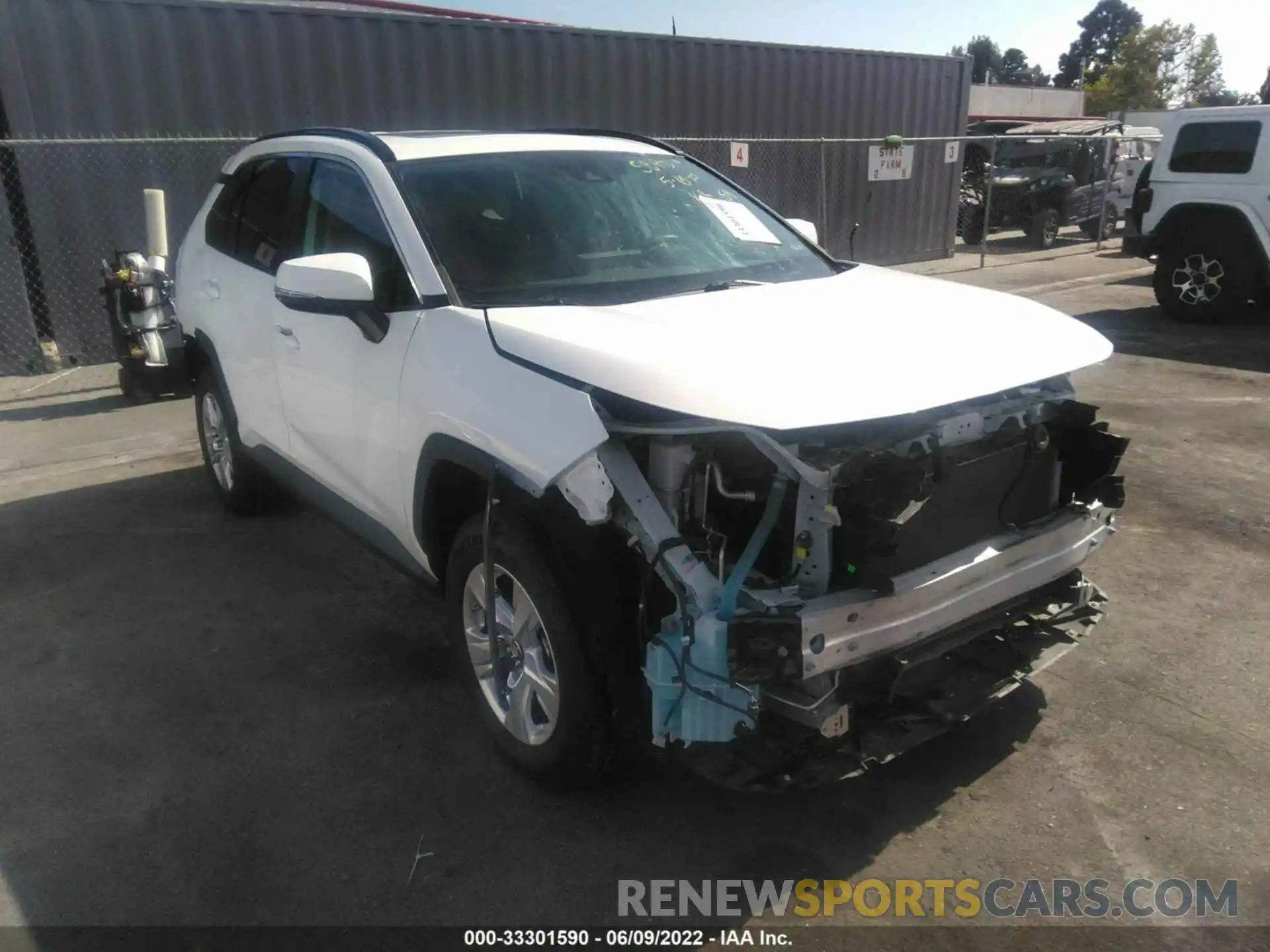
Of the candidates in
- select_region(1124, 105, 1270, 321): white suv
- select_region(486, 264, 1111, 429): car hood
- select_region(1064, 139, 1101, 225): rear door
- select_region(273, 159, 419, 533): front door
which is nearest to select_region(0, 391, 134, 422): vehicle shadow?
select_region(273, 159, 419, 533): front door

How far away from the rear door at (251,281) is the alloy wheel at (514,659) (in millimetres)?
1559

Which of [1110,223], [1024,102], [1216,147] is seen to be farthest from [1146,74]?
[1216,147]

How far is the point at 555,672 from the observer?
285 centimetres

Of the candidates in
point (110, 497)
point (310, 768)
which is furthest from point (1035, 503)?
point (110, 497)

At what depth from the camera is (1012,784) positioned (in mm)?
3088

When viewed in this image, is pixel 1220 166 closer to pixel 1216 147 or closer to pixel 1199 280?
pixel 1216 147

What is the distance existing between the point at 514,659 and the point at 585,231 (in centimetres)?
153

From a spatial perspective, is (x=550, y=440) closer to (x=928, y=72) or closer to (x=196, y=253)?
(x=196, y=253)

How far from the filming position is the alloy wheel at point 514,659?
2.93 meters

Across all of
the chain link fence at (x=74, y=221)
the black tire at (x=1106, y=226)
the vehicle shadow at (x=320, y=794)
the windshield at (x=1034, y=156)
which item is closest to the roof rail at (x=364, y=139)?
the vehicle shadow at (x=320, y=794)

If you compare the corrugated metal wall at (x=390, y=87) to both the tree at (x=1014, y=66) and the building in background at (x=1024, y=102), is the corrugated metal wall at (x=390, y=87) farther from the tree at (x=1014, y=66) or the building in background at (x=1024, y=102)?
the tree at (x=1014, y=66)

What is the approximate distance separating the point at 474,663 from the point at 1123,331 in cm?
914

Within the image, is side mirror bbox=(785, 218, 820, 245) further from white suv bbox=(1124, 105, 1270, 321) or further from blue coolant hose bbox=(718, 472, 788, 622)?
white suv bbox=(1124, 105, 1270, 321)

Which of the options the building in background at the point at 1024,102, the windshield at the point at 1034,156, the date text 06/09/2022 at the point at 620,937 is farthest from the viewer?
the building in background at the point at 1024,102
